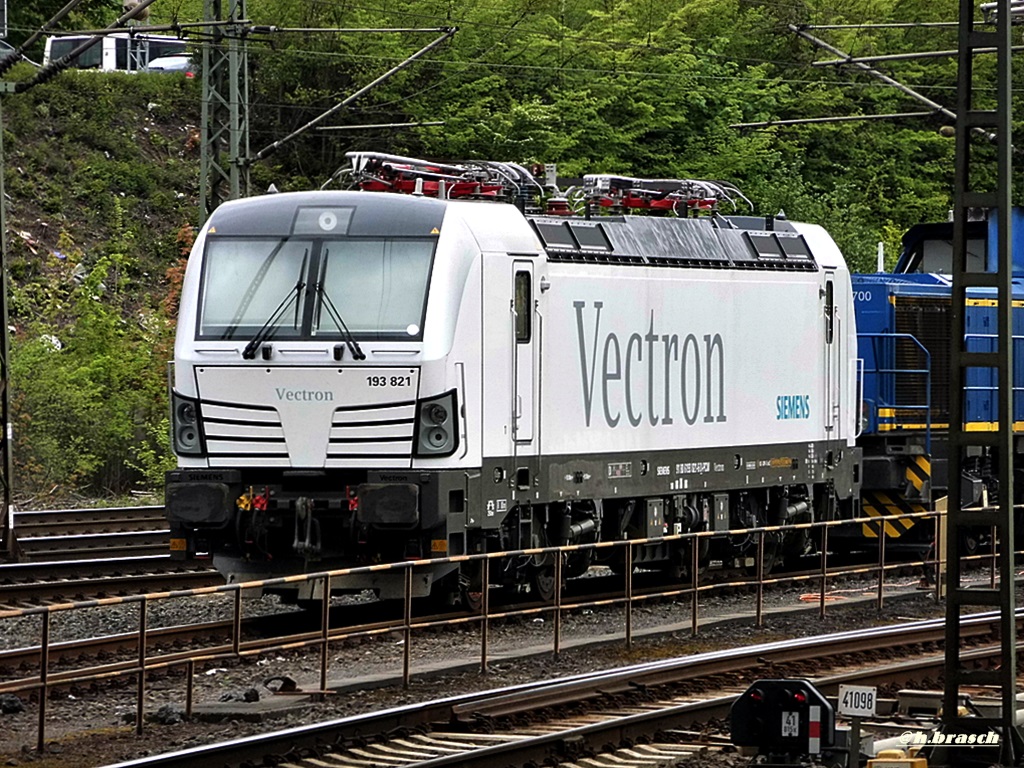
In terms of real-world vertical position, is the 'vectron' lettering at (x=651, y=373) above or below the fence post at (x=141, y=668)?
above

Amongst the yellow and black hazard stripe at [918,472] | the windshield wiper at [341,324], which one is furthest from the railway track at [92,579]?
the yellow and black hazard stripe at [918,472]

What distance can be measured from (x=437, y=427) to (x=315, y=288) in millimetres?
1635

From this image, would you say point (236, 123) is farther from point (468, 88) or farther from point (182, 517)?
point (468, 88)

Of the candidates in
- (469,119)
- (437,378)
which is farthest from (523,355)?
(469,119)

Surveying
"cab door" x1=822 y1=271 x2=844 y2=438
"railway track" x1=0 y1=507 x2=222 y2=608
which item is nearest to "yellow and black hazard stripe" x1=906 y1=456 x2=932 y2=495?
"cab door" x1=822 y1=271 x2=844 y2=438

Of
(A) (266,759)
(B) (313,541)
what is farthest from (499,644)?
(A) (266,759)

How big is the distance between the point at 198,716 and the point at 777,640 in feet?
19.5

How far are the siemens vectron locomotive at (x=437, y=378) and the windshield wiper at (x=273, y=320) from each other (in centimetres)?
2

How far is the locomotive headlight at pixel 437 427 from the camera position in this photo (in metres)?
16.2

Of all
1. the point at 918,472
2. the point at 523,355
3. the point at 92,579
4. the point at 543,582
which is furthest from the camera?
the point at 918,472

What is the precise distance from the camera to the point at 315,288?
54.5ft

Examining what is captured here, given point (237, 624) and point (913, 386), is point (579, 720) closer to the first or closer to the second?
point (237, 624)

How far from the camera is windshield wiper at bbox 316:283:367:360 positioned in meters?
16.3

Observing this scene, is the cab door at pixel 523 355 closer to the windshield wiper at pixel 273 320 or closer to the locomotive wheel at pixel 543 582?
the locomotive wheel at pixel 543 582
